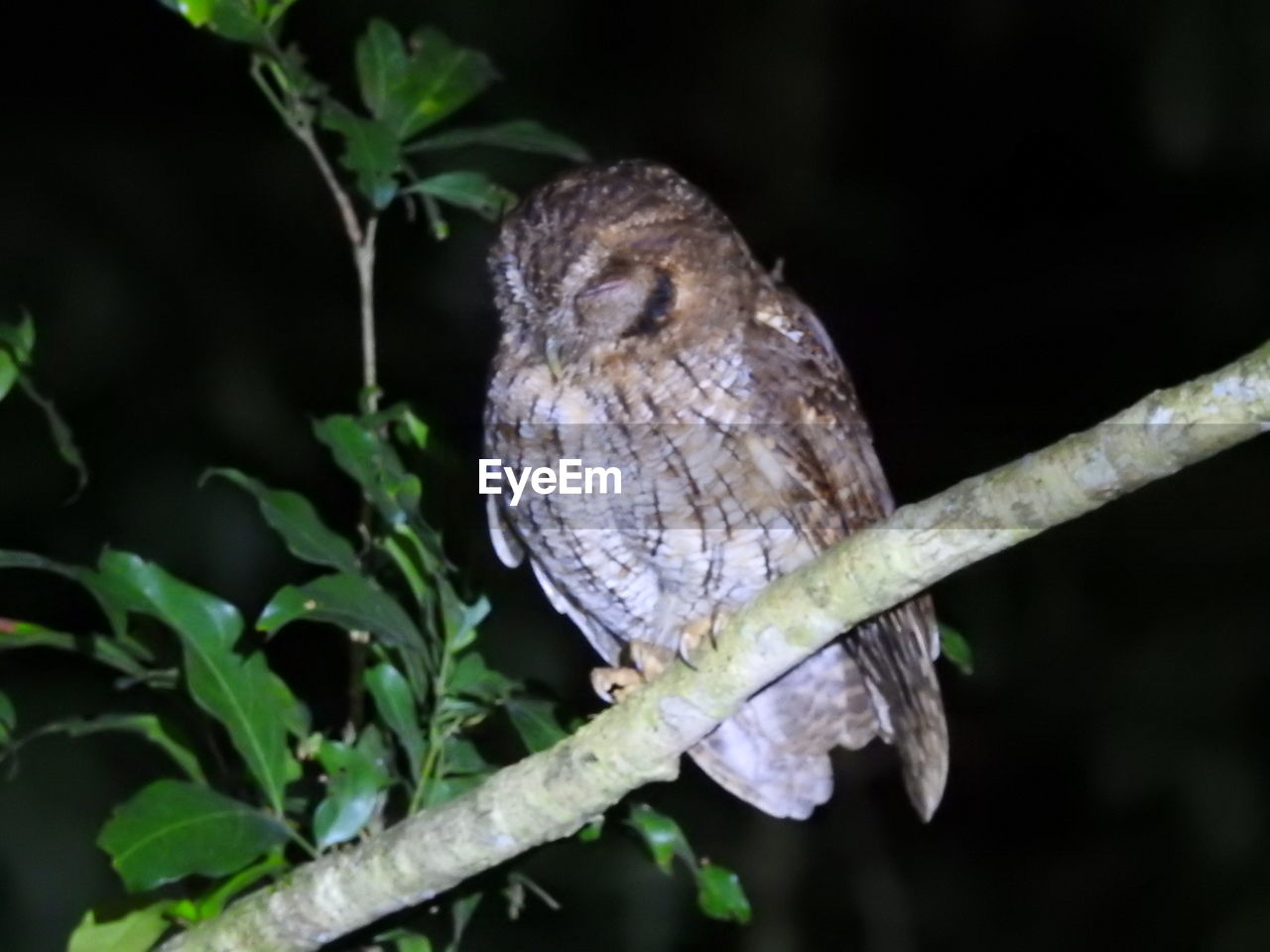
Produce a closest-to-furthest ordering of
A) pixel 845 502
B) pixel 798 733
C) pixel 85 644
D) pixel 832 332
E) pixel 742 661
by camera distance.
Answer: pixel 742 661 < pixel 85 644 < pixel 845 502 < pixel 798 733 < pixel 832 332

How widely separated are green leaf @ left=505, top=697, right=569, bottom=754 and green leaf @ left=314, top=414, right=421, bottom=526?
0.62 ft

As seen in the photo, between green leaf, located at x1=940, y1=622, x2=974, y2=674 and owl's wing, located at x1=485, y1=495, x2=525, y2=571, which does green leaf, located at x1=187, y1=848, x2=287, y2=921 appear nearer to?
owl's wing, located at x1=485, y1=495, x2=525, y2=571

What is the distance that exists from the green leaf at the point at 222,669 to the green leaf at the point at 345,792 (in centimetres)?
4

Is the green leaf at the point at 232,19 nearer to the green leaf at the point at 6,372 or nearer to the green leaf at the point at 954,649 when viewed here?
the green leaf at the point at 6,372

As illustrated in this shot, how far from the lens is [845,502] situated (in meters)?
1.52

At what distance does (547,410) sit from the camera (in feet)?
4.94

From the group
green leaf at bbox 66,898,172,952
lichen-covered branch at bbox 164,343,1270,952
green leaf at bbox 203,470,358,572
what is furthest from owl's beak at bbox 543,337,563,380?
green leaf at bbox 66,898,172,952

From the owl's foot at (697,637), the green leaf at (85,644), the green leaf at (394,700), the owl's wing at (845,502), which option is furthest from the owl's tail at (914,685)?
the green leaf at (85,644)

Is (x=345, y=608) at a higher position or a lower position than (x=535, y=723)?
higher

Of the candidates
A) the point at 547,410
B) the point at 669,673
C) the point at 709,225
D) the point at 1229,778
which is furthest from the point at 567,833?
the point at 1229,778

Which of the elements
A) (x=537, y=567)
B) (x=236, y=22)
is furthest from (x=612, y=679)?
(x=236, y=22)

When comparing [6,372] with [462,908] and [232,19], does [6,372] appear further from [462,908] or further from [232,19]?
[462,908]

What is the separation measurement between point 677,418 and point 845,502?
0.18 metres

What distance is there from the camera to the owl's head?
1464 millimetres
